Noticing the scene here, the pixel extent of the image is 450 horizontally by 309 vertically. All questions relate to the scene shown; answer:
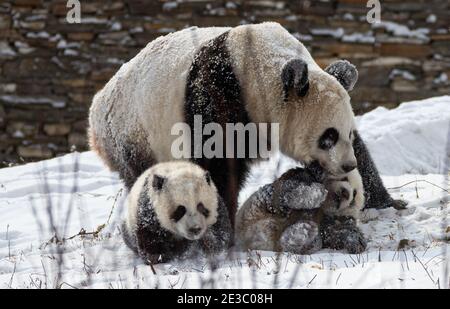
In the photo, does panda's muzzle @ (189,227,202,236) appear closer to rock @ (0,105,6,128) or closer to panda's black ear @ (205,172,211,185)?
panda's black ear @ (205,172,211,185)

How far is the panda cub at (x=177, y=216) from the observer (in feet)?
16.0

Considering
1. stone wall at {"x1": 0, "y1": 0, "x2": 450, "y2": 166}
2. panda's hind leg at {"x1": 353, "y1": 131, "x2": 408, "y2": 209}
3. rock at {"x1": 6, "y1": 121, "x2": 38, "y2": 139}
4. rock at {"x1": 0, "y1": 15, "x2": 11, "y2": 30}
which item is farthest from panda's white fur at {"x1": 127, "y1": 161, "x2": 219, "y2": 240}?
rock at {"x1": 0, "y1": 15, "x2": 11, "y2": 30}

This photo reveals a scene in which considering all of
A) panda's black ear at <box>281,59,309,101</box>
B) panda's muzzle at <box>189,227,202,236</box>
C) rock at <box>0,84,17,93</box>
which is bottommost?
panda's muzzle at <box>189,227,202,236</box>

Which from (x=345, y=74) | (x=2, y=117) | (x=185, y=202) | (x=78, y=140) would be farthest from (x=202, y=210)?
(x=2, y=117)

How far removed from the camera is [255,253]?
502cm

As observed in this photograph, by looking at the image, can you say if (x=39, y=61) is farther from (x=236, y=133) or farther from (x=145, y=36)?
(x=236, y=133)

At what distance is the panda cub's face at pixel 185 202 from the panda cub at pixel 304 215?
1.73 feet

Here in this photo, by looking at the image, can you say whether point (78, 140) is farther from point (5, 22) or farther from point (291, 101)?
point (291, 101)

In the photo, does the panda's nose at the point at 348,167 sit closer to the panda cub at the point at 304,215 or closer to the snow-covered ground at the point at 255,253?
the panda cub at the point at 304,215

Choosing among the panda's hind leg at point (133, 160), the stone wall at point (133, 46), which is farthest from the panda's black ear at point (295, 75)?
the stone wall at point (133, 46)

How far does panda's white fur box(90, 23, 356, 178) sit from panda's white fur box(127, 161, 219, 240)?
19.9 inches

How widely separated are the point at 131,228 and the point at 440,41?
7113 mm

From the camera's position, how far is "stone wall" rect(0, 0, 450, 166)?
1087cm
